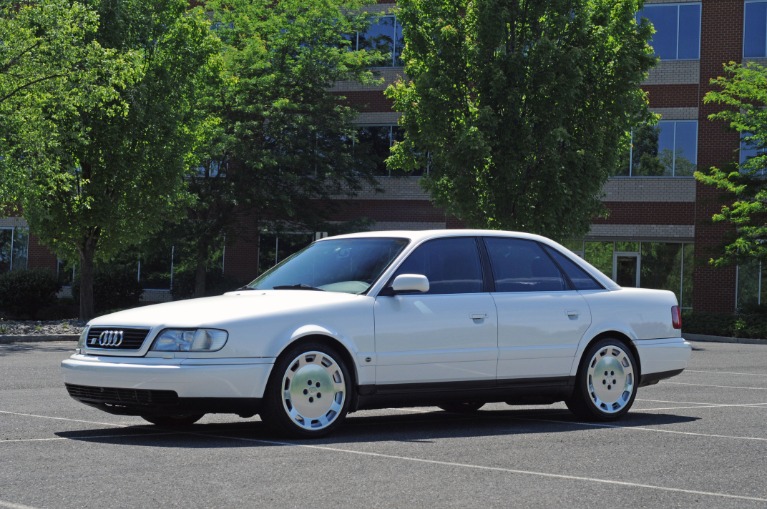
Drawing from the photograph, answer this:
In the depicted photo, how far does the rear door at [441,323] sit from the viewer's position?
8.95 m

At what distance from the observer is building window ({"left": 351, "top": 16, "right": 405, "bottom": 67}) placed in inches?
1654

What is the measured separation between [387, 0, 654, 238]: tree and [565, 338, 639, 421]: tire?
59.8 ft

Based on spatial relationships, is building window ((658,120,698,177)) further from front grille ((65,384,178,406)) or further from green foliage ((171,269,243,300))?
front grille ((65,384,178,406))

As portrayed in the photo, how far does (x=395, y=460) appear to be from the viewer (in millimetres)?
7562

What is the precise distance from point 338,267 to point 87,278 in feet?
72.9

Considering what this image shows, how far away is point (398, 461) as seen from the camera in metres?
7.52

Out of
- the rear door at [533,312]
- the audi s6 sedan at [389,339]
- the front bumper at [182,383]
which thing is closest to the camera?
the front bumper at [182,383]

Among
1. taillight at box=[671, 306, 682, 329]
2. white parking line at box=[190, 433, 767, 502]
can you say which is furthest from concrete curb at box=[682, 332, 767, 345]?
white parking line at box=[190, 433, 767, 502]

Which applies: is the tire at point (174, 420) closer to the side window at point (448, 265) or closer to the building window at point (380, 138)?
the side window at point (448, 265)

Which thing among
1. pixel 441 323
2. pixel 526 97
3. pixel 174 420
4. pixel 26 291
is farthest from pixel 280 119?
pixel 441 323

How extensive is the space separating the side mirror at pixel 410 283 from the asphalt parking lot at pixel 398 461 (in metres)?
1.15

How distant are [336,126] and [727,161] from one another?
1268cm

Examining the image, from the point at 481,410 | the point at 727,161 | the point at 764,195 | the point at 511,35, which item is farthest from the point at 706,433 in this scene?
the point at 727,161

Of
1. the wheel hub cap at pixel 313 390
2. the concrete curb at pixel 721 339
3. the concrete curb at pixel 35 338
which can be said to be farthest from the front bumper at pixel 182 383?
the concrete curb at pixel 721 339
